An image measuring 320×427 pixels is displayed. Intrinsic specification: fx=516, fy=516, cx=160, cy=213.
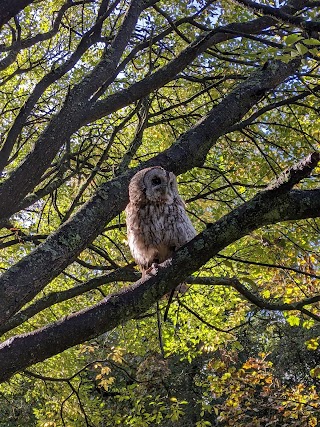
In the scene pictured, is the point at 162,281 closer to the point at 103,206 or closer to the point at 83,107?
the point at 103,206

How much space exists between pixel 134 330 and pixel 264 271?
3.47 m

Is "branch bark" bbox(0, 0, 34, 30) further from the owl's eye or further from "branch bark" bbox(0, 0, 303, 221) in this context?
the owl's eye

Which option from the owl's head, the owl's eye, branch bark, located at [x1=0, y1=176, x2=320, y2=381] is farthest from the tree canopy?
the owl's eye

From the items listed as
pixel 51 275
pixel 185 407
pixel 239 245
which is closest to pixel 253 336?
pixel 185 407

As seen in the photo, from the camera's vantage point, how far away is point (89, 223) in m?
3.09

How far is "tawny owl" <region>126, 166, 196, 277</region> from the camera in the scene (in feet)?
11.2

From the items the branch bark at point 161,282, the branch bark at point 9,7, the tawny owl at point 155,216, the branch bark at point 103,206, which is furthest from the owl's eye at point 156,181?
the branch bark at point 9,7

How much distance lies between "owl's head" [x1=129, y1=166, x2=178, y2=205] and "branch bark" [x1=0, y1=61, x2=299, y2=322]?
97 mm

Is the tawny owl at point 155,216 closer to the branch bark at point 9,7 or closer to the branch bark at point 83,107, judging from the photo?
the branch bark at point 83,107

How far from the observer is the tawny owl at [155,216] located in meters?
3.41

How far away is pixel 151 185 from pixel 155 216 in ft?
0.73

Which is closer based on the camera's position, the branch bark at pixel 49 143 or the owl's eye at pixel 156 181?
the owl's eye at pixel 156 181

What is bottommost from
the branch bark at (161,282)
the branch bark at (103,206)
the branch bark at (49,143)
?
the branch bark at (161,282)

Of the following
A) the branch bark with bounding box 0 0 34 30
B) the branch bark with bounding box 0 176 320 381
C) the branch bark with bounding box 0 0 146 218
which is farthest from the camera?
the branch bark with bounding box 0 0 146 218
